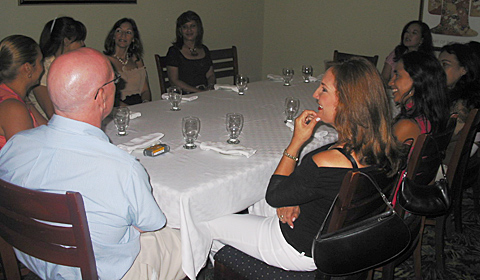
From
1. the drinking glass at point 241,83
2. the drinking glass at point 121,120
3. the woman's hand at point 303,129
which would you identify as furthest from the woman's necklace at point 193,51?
the woman's hand at point 303,129

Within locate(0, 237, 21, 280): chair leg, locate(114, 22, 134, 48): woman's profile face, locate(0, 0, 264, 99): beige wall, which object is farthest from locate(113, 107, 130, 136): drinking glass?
locate(0, 0, 264, 99): beige wall

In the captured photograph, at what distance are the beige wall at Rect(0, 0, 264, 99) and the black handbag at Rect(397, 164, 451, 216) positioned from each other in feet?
11.5

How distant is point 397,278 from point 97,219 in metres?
1.81

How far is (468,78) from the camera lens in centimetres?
281

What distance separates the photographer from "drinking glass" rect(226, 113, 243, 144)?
221 centimetres

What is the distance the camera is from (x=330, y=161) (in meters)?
1.50

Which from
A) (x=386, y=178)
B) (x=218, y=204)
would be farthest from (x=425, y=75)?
(x=218, y=204)

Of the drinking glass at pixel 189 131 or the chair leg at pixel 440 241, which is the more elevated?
the drinking glass at pixel 189 131

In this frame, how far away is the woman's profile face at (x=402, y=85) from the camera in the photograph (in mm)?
2279

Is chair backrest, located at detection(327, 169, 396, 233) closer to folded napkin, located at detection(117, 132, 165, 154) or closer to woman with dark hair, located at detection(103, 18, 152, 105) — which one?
folded napkin, located at detection(117, 132, 165, 154)

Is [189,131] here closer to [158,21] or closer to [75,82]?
[75,82]

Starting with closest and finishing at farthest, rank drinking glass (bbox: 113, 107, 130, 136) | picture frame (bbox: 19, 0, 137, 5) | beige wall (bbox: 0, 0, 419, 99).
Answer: drinking glass (bbox: 113, 107, 130, 136) → picture frame (bbox: 19, 0, 137, 5) → beige wall (bbox: 0, 0, 419, 99)

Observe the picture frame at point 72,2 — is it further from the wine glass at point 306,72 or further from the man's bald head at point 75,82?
the man's bald head at point 75,82

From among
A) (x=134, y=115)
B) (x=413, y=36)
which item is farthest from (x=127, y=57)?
(x=413, y=36)
